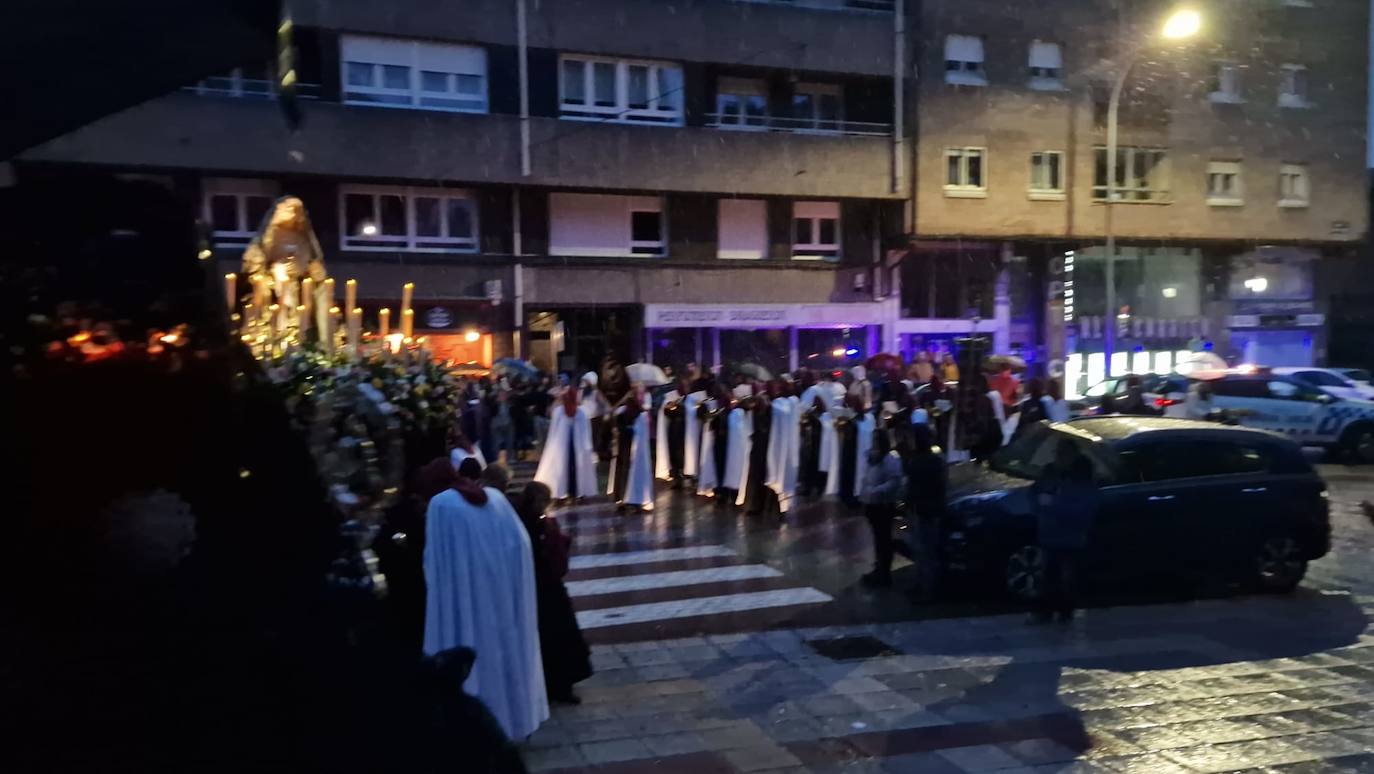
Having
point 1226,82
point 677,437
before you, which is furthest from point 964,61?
point 677,437

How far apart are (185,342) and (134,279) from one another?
22cm

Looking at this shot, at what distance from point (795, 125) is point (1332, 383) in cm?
1338

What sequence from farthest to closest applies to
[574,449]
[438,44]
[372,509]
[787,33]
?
[787,33]
[438,44]
[574,449]
[372,509]

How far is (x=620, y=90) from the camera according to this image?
2562 cm

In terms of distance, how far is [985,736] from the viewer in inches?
237

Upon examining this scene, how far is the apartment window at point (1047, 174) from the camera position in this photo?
28797 millimetres

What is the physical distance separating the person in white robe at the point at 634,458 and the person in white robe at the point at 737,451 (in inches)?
40.1

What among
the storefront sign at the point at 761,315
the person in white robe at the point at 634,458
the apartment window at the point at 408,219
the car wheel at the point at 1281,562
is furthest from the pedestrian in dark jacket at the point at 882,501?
the apartment window at the point at 408,219

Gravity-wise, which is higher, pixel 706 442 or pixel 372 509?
pixel 372 509

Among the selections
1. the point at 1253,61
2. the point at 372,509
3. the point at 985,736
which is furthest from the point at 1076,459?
the point at 1253,61

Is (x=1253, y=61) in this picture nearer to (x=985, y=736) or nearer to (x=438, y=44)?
(x=438, y=44)

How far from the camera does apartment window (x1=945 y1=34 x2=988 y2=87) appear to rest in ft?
91.8

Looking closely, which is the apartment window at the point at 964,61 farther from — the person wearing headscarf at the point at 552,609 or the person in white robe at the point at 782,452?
the person wearing headscarf at the point at 552,609

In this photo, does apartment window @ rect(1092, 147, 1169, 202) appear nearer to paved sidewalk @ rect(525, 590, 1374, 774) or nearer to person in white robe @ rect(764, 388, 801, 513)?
person in white robe @ rect(764, 388, 801, 513)
